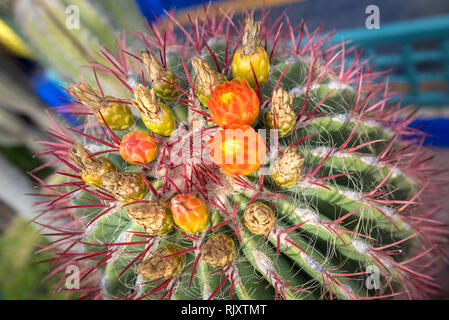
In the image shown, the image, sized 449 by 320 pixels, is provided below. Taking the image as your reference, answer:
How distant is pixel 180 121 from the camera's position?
78 centimetres

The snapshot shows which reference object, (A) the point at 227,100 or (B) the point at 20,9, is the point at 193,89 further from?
(B) the point at 20,9

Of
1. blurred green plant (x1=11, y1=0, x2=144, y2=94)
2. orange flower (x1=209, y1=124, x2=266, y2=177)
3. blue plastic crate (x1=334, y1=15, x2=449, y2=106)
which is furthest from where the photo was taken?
blue plastic crate (x1=334, y1=15, x2=449, y2=106)

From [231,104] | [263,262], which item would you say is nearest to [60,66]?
[231,104]

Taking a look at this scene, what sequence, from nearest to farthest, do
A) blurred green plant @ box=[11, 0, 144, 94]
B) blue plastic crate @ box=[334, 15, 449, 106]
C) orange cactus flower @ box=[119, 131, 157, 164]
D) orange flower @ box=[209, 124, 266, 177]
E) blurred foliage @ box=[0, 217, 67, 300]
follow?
1. orange flower @ box=[209, 124, 266, 177]
2. orange cactus flower @ box=[119, 131, 157, 164]
3. blurred green plant @ box=[11, 0, 144, 94]
4. blue plastic crate @ box=[334, 15, 449, 106]
5. blurred foliage @ box=[0, 217, 67, 300]

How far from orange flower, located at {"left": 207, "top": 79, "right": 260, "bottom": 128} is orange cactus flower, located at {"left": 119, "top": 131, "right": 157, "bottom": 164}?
169mm

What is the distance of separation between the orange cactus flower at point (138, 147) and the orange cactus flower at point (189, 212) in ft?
0.42

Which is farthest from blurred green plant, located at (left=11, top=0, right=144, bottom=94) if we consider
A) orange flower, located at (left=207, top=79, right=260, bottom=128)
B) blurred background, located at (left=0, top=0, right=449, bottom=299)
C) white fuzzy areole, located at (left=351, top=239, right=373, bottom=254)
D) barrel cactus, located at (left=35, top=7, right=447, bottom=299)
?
white fuzzy areole, located at (left=351, top=239, right=373, bottom=254)

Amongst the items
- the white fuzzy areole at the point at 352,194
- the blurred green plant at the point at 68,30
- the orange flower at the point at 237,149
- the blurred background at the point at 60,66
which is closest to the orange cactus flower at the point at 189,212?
the orange flower at the point at 237,149

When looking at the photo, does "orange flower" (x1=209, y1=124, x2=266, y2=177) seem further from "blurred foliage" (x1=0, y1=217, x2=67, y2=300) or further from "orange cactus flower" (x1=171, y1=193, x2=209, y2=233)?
"blurred foliage" (x1=0, y1=217, x2=67, y2=300)

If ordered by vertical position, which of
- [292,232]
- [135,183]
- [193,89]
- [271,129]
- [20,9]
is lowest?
[292,232]

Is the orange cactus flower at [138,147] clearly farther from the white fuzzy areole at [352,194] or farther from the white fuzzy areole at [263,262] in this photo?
the white fuzzy areole at [352,194]

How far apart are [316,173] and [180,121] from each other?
353 millimetres

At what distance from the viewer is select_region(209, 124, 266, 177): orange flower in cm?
59
